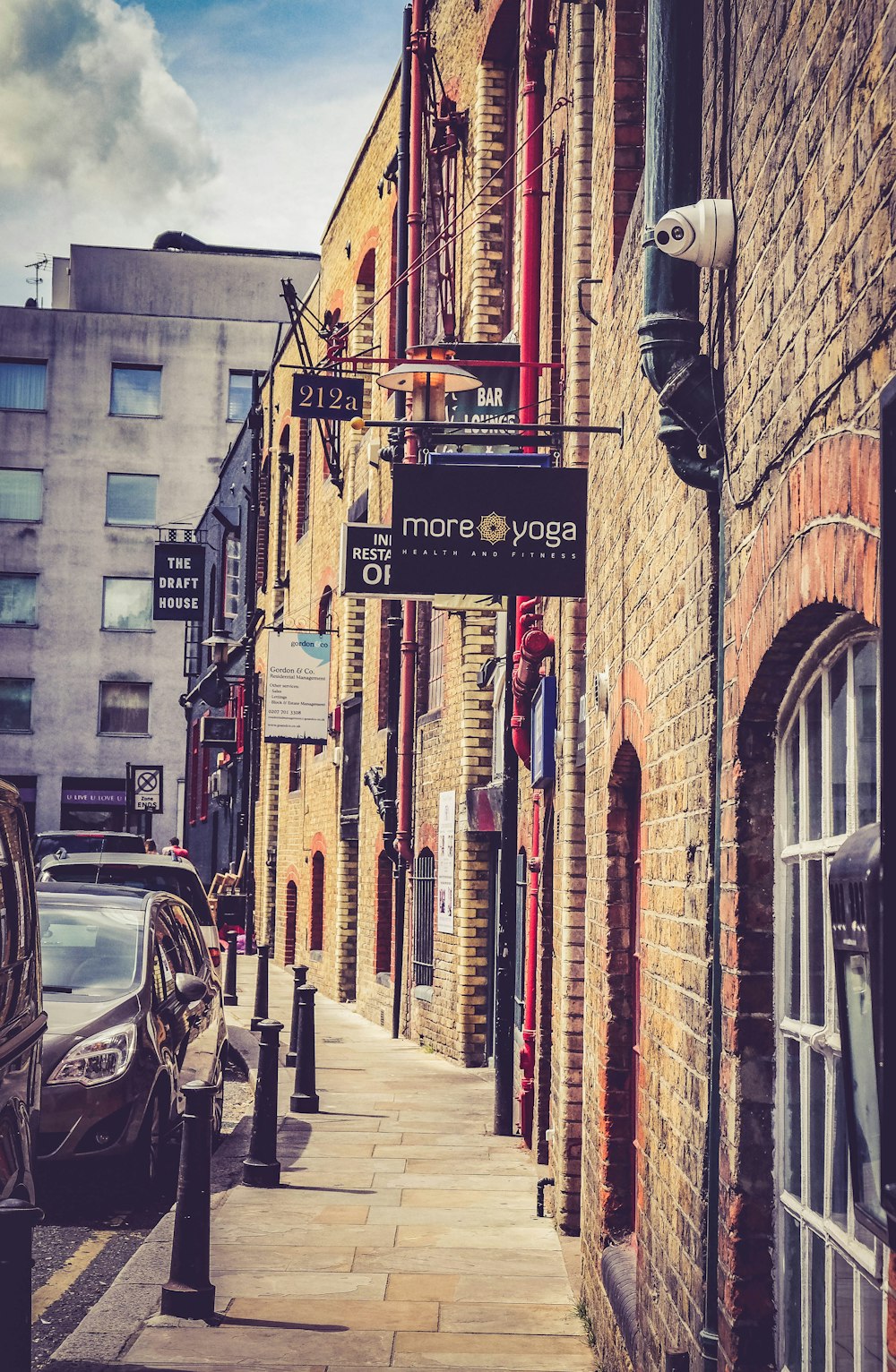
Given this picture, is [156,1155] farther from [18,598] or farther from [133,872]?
[18,598]

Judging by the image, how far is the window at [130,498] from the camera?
4928 cm

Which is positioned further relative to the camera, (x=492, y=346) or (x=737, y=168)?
(x=492, y=346)

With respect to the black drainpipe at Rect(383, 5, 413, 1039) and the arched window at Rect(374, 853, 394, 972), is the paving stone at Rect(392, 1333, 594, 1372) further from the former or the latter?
the arched window at Rect(374, 853, 394, 972)

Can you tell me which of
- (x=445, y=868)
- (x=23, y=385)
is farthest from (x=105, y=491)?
(x=445, y=868)

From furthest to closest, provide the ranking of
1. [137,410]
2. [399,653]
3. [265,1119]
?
[137,410]
[399,653]
[265,1119]

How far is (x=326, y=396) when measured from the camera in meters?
15.7

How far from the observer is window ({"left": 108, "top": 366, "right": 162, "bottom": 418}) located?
162 ft

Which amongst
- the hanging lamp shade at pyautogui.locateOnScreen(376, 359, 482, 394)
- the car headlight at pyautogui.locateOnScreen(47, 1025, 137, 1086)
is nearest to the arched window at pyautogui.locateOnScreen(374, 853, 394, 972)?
the hanging lamp shade at pyautogui.locateOnScreen(376, 359, 482, 394)

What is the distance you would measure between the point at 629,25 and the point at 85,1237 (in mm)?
6238

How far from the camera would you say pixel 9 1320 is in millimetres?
3824

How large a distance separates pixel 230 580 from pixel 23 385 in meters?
16.6

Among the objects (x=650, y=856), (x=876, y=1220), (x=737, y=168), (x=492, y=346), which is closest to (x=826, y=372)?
(x=737, y=168)

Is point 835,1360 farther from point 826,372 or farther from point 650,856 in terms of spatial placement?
point 650,856

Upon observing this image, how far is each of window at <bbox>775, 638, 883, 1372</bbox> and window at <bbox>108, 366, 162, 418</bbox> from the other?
47565mm
